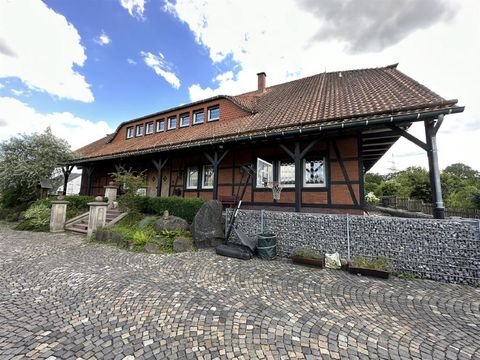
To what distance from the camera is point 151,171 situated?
1227 centimetres

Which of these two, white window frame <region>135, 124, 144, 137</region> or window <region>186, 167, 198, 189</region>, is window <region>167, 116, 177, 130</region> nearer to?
white window frame <region>135, 124, 144, 137</region>

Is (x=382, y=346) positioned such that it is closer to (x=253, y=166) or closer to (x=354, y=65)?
(x=253, y=166)

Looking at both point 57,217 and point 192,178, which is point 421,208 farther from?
point 57,217

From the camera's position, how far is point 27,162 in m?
11.7

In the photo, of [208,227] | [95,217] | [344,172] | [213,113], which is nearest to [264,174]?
[344,172]

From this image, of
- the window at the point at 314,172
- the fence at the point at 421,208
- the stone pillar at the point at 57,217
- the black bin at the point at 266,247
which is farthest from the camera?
the fence at the point at 421,208

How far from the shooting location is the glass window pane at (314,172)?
7.69 meters

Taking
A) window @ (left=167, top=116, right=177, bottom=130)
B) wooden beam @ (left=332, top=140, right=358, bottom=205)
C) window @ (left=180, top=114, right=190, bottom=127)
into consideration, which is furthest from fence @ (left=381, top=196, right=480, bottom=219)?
window @ (left=167, top=116, right=177, bottom=130)

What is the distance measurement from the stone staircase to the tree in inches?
180

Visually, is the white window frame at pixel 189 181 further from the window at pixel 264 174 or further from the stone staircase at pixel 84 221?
the window at pixel 264 174

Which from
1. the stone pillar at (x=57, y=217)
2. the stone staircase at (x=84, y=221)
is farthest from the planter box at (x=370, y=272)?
the stone pillar at (x=57, y=217)

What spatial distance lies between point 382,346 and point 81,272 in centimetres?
529

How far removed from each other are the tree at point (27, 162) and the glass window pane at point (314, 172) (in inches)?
542

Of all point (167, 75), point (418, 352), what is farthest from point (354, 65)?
point (418, 352)
